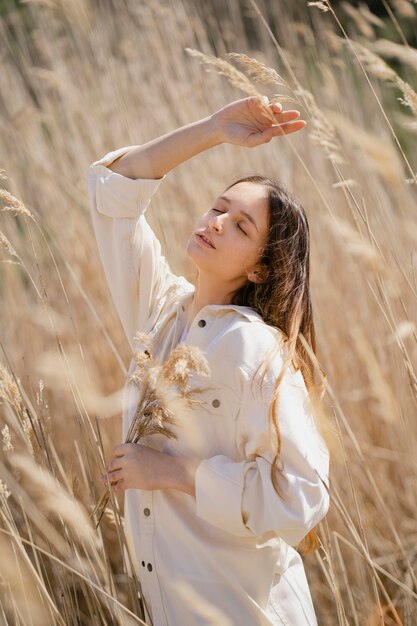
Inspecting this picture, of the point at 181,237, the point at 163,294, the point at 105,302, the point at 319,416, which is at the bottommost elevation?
the point at 105,302

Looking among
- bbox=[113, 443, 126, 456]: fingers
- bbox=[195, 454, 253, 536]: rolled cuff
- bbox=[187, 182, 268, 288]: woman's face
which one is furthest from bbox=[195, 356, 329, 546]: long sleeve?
bbox=[187, 182, 268, 288]: woman's face

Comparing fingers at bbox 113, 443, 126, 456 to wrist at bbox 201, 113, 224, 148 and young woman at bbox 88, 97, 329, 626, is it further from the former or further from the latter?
wrist at bbox 201, 113, 224, 148

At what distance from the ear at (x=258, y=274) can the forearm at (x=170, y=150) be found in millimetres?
233

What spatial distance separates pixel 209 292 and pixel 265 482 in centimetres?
33

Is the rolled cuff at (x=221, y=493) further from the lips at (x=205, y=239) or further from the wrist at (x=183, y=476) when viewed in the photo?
the lips at (x=205, y=239)

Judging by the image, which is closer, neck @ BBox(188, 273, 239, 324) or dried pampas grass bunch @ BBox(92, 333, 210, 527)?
dried pampas grass bunch @ BBox(92, 333, 210, 527)

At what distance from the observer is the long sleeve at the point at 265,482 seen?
1.07 meters

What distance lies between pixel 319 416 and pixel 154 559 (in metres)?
0.33

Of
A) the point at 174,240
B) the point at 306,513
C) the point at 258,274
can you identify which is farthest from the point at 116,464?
the point at 174,240

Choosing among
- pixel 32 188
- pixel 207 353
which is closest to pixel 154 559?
pixel 207 353

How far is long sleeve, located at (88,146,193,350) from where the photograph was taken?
1.32m

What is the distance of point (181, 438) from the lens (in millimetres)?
1170

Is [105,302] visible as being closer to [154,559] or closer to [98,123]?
[98,123]

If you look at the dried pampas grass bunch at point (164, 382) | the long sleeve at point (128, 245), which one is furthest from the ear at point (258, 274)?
the dried pampas grass bunch at point (164, 382)
